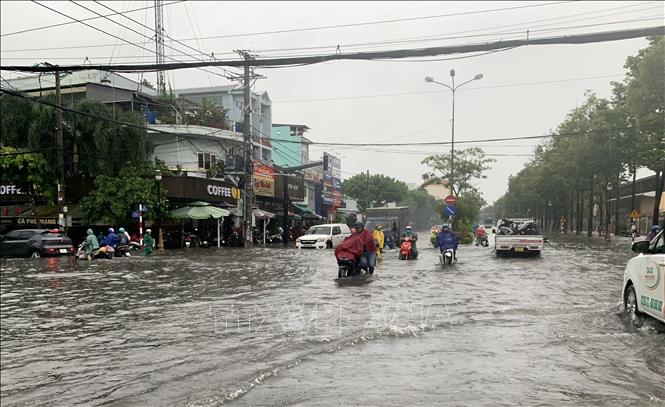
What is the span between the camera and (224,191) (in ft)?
123

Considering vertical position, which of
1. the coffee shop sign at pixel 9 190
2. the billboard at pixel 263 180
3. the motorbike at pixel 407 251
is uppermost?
the billboard at pixel 263 180

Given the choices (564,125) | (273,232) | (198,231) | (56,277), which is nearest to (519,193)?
(564,125)

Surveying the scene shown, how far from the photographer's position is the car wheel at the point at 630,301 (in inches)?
328

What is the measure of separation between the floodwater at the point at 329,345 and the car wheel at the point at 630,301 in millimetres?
257

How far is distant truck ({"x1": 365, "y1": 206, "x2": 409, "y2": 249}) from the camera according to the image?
111 feet

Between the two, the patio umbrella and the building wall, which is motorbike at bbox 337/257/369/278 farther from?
the building wall

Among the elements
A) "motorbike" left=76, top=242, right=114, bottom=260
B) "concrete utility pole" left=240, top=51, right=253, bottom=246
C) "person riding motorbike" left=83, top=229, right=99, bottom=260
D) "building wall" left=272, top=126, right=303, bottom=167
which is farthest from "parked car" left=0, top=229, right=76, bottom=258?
"building wall" left=272, top=126, right=303, bottom=167

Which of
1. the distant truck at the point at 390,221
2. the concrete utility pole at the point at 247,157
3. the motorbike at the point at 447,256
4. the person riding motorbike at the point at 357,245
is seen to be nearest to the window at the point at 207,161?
the concrete utility pole at the point at 247,157

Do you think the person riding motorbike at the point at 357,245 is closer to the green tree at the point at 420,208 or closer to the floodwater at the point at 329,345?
the floodwater at the point at 329,345

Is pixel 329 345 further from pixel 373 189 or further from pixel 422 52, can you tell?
pixel 373 189

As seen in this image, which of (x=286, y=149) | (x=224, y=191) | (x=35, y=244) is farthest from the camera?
(x=286, y=149)

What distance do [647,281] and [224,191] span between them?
106 feet

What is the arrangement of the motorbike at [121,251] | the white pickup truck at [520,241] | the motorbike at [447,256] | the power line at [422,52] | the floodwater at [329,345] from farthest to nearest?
the motorbike at [121,251]
the white pickup truck at [520,241]
the motorbike at [447,256]
the power line at [422,52]
the floodwater at [329,345]

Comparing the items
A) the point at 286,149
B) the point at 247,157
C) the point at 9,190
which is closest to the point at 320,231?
the point at 247,157
